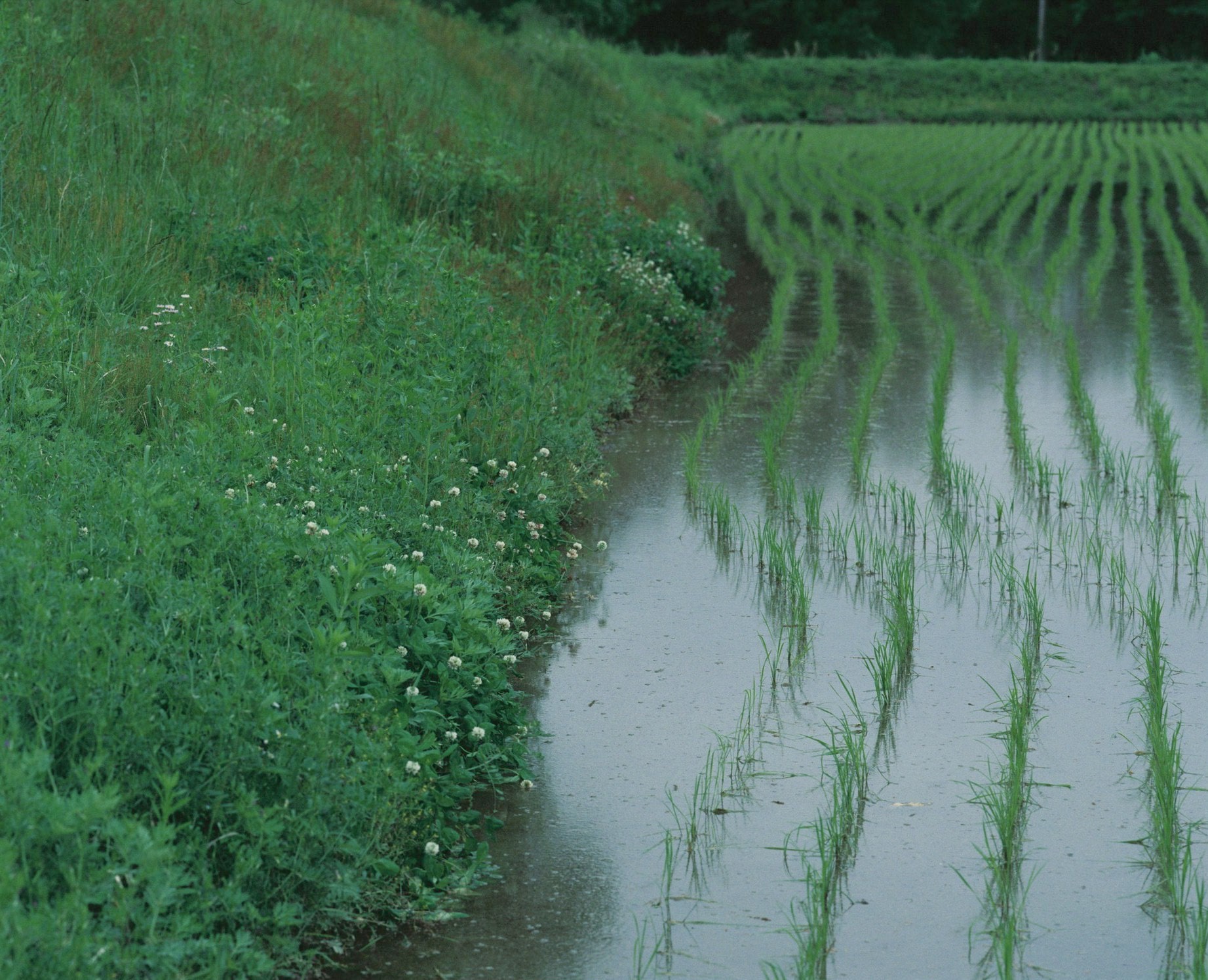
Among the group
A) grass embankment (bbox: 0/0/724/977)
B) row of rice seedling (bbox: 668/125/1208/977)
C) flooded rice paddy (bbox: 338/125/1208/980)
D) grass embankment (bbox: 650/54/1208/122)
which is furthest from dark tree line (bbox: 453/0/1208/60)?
flooded rice paddy (bbox: 338/125/1208/980)

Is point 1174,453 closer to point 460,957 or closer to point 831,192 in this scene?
point 460,957

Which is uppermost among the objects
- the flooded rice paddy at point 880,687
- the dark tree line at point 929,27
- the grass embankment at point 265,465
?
the dark tree line at point 929,27

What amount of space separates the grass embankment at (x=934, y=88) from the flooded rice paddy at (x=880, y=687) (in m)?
29.5

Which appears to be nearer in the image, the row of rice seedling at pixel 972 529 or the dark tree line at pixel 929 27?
the row of rice seedling at pixel 972 529

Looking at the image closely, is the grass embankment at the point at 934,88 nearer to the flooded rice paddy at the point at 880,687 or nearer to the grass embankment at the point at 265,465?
the grass embankment at the point at 265,465

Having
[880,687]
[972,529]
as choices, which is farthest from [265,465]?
[972,529]

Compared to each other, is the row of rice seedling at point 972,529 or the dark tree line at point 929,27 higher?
the dark tree line at point 929,27

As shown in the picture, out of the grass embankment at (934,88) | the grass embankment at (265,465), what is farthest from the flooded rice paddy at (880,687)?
the grass embankment at (934,88)

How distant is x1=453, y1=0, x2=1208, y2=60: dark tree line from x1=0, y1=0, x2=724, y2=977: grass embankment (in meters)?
39.1

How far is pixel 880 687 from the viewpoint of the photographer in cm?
482

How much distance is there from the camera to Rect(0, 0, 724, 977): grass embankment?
326cm

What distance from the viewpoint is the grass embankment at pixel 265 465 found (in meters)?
3.26

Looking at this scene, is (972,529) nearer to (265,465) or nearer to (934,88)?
(265,465)

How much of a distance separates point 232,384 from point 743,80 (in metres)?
36.6
